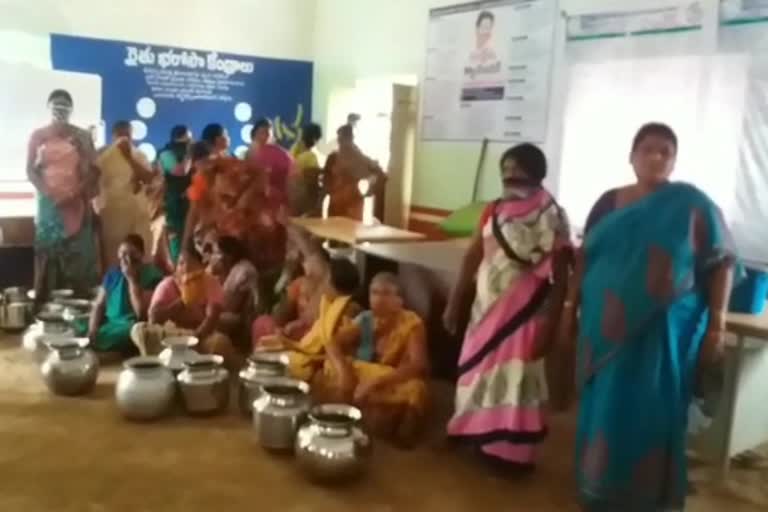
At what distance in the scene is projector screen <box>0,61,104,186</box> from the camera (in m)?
Result: 6.03

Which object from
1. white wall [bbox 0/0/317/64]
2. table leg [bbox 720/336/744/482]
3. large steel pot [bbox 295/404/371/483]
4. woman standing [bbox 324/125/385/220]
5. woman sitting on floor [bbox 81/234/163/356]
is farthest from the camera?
white wall [bbox 0/0/317/64]

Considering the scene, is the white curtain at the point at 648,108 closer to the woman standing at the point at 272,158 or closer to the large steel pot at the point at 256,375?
the woman standing at the point at 272,158

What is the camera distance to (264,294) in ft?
15.1

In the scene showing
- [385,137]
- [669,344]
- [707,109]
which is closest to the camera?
[669,344]

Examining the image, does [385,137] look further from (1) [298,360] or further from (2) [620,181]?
(1) [298,360]

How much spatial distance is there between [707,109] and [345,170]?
2.36 m

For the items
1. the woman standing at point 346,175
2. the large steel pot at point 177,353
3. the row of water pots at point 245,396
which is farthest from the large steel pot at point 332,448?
the woman standing at point 346,175

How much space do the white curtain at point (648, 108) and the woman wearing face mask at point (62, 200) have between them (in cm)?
284

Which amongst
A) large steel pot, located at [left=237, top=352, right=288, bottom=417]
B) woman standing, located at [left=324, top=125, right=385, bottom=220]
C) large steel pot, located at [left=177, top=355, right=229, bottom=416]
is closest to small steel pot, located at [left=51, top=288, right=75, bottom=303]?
large steel pot, located at [left=177, top=355, right=229, bottom=416]

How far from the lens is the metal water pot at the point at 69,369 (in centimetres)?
352

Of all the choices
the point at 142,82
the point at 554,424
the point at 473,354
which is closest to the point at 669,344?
the point at 473,354

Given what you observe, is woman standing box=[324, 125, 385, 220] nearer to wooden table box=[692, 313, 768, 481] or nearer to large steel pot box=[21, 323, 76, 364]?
large steel pot box=[21, 323, 76, 364]

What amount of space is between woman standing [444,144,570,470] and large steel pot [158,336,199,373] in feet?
4.23

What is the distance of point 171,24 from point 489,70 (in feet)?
9.53
